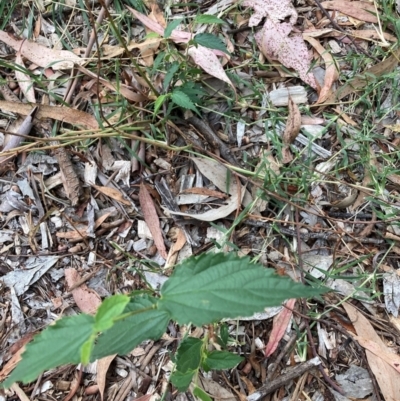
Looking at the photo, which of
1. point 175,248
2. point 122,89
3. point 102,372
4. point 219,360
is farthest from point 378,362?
point 122,89

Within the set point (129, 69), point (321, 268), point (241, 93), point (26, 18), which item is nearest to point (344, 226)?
point (321, 268)

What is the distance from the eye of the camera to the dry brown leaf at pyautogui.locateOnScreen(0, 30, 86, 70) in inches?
63.4

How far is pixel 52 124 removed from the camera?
61.3 inches

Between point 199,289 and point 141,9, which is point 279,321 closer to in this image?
point 199,289

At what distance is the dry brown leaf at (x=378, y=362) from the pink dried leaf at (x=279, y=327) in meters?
0.16

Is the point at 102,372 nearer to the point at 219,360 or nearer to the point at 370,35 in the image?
the point at 219,360

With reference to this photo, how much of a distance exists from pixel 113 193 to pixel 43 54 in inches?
23.2

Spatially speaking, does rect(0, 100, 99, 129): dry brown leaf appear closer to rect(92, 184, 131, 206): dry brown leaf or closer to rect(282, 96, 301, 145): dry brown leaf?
rect(92, 184, 131, 206): dry brown leaf

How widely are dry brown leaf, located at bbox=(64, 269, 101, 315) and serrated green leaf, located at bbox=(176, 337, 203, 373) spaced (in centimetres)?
37

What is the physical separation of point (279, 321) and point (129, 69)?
947 mm

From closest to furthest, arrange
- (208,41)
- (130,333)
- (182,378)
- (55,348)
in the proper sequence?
(55,348), (130,333), (182,378), (208,41)

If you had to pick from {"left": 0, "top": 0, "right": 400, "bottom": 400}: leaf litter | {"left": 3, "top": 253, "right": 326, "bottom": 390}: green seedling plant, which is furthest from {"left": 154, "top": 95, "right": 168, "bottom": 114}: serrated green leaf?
{"left": 3, "top": 253, "right": 326, "bottom": 390}: green seedling plant

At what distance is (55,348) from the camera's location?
0.71 metres

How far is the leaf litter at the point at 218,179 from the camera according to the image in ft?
4.36
